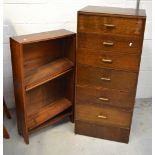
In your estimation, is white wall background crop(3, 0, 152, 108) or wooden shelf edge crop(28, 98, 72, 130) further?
white wall background crop(3, 0, 152, 108)

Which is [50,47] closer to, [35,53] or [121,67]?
[35,53]

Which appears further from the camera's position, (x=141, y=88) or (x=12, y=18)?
(x=141, y=88)

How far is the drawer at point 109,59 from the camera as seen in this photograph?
1857 millimetres

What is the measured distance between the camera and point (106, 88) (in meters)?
1.99

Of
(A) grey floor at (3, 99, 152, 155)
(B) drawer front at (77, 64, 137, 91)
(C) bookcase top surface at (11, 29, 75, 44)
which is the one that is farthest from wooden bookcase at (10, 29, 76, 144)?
(B) drawer front at (77, 64, 137, 91)

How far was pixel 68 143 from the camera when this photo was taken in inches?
84.6

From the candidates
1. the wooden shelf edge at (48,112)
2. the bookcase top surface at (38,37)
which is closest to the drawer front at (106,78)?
the bookcase top surface at (38,37)

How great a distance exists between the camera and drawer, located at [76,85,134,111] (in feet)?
6.51

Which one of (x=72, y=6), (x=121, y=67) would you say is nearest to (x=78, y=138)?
(x=121, y=67)

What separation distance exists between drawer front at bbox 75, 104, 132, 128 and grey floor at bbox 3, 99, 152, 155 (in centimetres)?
20

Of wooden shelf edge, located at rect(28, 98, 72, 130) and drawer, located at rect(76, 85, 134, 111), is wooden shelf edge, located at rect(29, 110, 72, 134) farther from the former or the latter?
drawer, located at rect(76, 85, 134, 111)

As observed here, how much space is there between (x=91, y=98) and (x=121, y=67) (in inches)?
15.1

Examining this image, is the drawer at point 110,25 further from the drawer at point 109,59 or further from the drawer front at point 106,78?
the drawer front at point 106,78

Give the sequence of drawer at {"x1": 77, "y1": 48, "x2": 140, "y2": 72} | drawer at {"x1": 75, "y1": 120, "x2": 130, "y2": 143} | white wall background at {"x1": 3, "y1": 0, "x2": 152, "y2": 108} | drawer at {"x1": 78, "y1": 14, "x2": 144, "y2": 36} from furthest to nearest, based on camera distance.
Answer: white wall background at {"x1": 3, "y1": 0, "x2": 152, "y2": 108} < drawer at {"x1": 75, "y1": 120, "x2": 130, "y2": 143} < drawer at {"x1": 77, "y1": 48, "x2": 140, "y2": 72} < drawer at {"x1": 78, "y1": 14, "x2": 144, "y2": 36}
